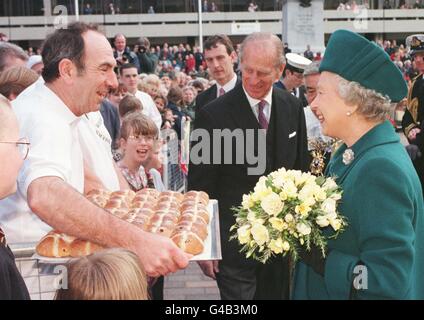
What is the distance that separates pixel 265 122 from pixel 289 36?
1770 centimetres

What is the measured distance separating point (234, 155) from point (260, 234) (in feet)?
5.11

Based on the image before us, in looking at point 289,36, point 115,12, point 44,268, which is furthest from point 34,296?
point 115,12

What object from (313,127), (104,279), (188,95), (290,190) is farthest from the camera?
(188,95)

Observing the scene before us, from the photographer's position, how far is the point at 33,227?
2.80 m

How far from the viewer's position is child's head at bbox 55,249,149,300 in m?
1.86

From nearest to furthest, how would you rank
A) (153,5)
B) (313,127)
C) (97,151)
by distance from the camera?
(97,151) → (313,127) → (153,5)

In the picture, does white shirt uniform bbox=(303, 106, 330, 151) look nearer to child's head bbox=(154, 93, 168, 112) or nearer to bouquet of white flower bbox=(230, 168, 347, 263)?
bouquet of white flower bbox=(230, 168, 347, 263)

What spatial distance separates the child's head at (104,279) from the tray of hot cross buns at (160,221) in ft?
1.75

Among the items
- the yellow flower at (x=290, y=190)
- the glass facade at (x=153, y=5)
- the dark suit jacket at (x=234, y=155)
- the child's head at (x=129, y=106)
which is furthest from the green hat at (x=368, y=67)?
the glass facade at (x=153, y=5)

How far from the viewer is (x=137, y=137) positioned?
4801mm

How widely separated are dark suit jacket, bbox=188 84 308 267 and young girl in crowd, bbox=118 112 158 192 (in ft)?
2.07

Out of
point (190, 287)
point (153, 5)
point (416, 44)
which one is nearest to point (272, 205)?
point (190, 287)

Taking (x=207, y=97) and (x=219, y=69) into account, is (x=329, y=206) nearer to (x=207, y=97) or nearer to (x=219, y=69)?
(x=207, y=97)

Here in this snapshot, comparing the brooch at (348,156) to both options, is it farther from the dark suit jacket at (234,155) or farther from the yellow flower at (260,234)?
the dark suit jacket at (234,155)
